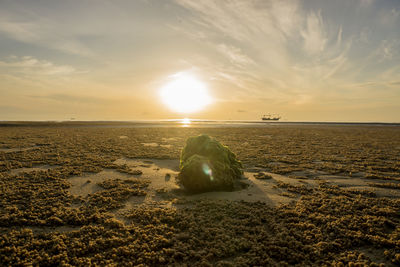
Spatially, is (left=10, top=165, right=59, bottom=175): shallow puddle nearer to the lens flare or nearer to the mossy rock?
the mossy rock

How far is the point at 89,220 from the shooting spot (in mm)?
6875

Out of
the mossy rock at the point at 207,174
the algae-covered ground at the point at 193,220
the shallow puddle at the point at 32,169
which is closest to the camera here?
the algae-covered ground at the point at 193,220

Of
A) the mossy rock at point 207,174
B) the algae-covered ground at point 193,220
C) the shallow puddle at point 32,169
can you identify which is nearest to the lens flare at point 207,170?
the mossy rock at point 207,174

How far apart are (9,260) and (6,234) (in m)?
1.55

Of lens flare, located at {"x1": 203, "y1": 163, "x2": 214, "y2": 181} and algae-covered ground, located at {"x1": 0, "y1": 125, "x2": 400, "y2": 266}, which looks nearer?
algae-covered ground, located at {"x1": 0, "y1": 125, "x2": 400, "y2": 266}

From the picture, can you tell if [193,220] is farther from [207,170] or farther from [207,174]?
[207,170]

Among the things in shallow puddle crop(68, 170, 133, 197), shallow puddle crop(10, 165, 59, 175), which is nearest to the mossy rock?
shallow puddle crop(68, 170, 133, 197)

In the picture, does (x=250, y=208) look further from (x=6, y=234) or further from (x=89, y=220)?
(x=6, y=234)

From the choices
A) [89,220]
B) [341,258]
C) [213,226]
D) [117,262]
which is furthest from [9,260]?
[341,258]

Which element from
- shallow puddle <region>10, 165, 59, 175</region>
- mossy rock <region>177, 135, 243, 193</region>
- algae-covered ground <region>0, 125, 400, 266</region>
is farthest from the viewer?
shallow puddle <region>10, 165, 59, 175</region>

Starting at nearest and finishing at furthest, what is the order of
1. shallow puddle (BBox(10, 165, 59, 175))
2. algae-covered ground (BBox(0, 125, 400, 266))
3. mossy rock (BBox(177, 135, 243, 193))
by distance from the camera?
algae-covered ground (BBox(0, 125, 400, 266)) → mossy rock (BBox(177, 135, 243, 193)) → shallow puddle (BBox(10, 165, 59, 175))

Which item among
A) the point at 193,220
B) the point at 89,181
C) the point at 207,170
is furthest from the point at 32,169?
the point at 193,220

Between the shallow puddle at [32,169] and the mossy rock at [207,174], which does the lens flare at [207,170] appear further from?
the shallow puddle at [32,169]

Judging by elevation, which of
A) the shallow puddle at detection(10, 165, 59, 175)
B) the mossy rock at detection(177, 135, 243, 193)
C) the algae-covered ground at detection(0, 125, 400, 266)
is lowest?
the algae-covered ground at detection(0, 125, 400, 266)
